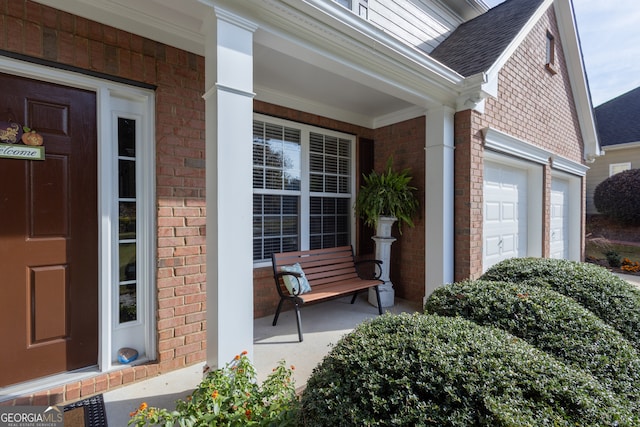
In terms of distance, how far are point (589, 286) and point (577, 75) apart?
21.3ft

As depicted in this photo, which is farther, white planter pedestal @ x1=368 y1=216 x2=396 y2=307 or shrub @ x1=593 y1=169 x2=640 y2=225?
shrub @ x1=593 y1=169 x2=640 y2=225

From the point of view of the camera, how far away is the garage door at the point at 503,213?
470 cm

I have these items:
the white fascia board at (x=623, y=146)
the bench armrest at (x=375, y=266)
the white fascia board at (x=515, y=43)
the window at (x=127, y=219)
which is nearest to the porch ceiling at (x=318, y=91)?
the white fascia board at (x=515, y=43)

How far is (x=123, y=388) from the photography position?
2.36 meters

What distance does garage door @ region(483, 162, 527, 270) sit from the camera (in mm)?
4703

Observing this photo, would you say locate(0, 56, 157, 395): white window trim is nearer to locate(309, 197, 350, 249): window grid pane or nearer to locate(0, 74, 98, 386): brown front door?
locate(0, 74, 98, 386): brown front door

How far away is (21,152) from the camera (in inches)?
83.0

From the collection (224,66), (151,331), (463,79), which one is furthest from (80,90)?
(463,79)

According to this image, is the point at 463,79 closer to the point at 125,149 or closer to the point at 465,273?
the point at 465,273

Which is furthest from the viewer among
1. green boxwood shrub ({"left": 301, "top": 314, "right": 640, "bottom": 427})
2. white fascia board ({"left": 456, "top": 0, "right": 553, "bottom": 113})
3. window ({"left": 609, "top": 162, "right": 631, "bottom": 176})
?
window ({"left": 609, "top": 162, "right": 631, "bottom": 176})

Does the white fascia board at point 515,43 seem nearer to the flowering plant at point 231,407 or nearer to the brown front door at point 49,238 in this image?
the flowering plant at point 231,407

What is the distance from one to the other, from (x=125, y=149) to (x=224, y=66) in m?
1.18

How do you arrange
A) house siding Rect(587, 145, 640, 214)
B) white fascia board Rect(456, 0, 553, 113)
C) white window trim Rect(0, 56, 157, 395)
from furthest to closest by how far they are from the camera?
house siding Rect(587, 145, 640, 214), white fascia board Rect(456, 0, 553, 113), white window trim Rect(0, 56, 157, 395)

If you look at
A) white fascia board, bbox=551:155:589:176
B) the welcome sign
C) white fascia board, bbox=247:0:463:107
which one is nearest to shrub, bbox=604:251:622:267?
white fascia board, bbox=551:155:589:176
